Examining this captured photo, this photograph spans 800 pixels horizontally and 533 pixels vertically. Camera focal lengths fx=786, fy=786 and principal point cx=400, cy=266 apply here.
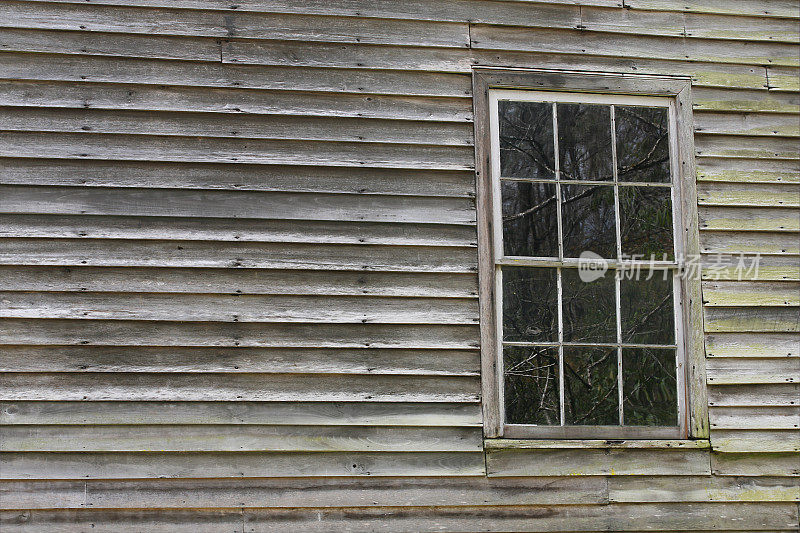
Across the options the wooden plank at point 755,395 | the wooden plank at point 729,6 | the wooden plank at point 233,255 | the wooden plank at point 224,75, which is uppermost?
the wooden plank at point 729,6

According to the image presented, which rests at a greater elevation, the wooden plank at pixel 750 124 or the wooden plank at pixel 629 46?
the wooden plank at pixel 629 46

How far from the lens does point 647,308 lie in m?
4.27

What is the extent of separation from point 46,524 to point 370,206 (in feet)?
7.21

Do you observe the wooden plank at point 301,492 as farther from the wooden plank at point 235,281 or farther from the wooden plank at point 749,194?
the wooden plank at point 749,194

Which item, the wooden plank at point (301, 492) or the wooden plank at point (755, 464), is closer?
the wooden plank at point (301, 492)

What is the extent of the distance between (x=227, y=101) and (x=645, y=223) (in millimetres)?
2350

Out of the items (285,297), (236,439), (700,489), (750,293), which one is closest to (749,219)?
(750,293)

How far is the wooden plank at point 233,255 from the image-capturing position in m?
3.87

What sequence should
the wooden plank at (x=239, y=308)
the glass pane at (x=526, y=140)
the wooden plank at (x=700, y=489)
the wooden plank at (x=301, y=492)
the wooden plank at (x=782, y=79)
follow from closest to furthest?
the wooden plank at (x=301, y=492) < the wooden plank at (x=239, y=308) < the wooden plank at (x=700, y=489) < the glass pane at (x=526, y=140) < the wooden plank at (x=782, y=79)

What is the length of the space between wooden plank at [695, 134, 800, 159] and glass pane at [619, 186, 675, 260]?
0.38m

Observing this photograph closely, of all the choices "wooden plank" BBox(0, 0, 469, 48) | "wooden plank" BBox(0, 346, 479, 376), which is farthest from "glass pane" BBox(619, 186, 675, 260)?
"wooden plank" BBox(0, 0, 469, 48)

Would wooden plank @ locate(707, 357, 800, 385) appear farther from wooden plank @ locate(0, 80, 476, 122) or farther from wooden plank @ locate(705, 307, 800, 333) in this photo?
wooden plank @ locate(0, 80, 476, 122)

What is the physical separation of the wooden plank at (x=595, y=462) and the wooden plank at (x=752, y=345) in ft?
1.82

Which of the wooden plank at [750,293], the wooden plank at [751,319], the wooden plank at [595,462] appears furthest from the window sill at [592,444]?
the wooden plank at [750,293]
